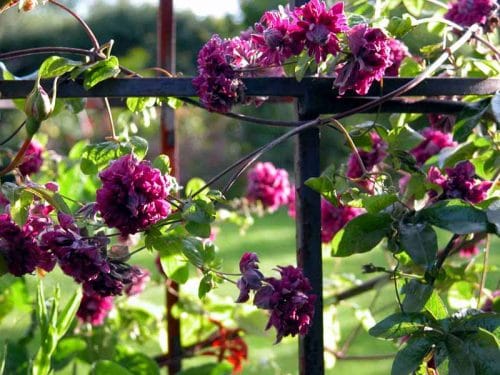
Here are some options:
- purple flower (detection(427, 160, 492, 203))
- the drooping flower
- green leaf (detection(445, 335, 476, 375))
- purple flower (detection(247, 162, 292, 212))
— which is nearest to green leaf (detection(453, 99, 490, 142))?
purple flower (detection(427, 160, 492, 203))

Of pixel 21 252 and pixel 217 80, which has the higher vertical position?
pixel 217 80

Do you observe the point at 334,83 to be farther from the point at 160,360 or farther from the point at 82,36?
the point at 82,36

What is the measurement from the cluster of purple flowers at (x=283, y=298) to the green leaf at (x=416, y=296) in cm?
13

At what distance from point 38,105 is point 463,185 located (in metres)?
0.45

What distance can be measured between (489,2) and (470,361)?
52 centimetres

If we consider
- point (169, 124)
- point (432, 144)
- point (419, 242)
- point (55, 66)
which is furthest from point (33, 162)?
point (419, 242)

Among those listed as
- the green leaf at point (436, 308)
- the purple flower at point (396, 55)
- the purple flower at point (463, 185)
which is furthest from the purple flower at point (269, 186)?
the green leaf at point (436, 308)

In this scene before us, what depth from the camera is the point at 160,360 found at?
55.3 inches

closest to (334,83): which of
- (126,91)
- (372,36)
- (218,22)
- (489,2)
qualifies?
(372,36)

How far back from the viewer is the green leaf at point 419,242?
804 millimetres

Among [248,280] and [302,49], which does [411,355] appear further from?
[302,49]

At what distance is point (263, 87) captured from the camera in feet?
2.78

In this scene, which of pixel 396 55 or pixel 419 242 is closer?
pixel 419 242

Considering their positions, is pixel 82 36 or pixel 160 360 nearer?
pixel 160 360
